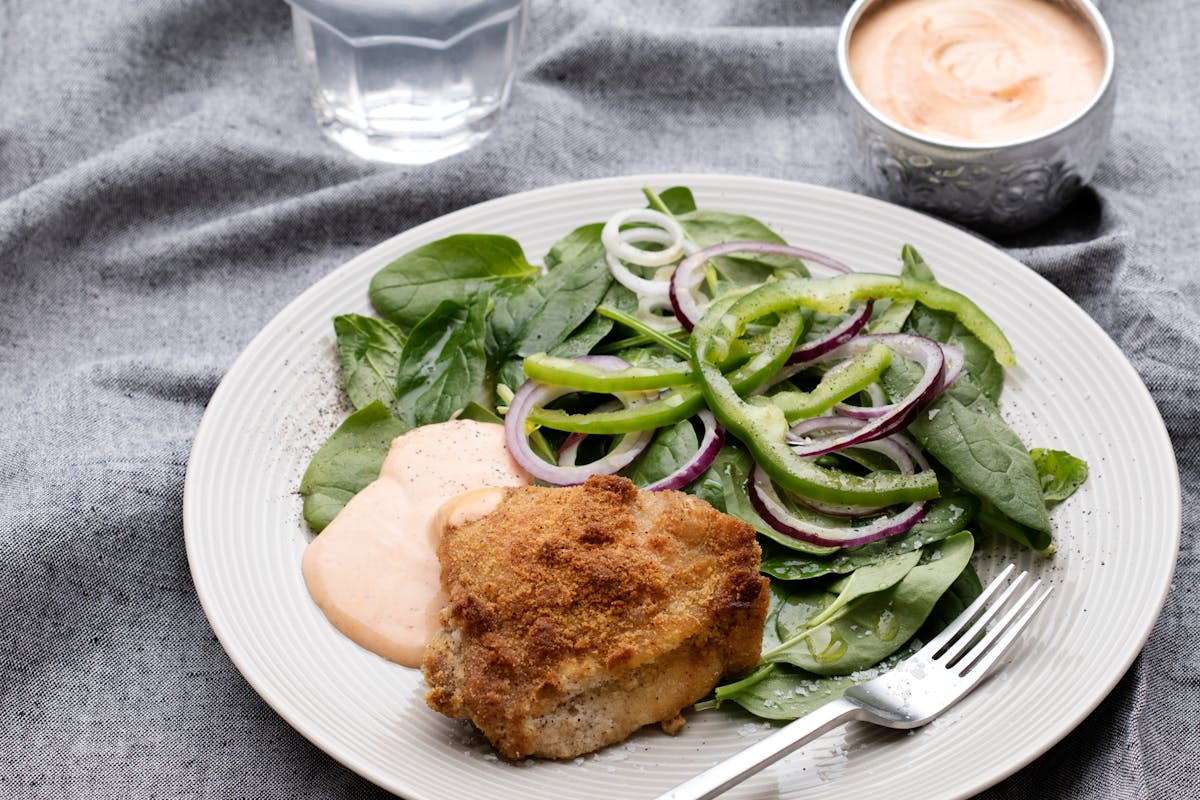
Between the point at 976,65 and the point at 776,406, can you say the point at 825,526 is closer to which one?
the point at 776,406

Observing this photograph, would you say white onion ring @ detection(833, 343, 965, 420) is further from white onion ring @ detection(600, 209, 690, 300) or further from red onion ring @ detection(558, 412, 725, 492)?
white onion ring @ detection(600, 209, 690, 300)

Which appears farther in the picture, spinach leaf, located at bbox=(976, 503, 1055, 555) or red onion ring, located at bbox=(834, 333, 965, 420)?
red onion ring, located at bbox=(834, 333, 965, 420)

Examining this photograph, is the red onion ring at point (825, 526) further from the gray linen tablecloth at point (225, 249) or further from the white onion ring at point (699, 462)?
the gray linen tablecloth at point (225, 249)

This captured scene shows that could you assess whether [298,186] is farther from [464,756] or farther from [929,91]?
[464,756]

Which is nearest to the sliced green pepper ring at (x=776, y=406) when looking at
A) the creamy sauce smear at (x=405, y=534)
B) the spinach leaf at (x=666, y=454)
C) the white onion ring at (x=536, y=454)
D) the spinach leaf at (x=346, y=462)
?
the spinach leaf at (x=666, y=454)

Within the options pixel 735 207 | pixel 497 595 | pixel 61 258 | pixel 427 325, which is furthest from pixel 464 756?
pixel 61 258

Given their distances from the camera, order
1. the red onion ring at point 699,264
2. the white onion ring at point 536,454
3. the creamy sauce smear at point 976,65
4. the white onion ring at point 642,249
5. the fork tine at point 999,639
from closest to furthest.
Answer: the fork tine at point 999,639, the white onion ring at point 536,454, the red onion ring at point 699,264, the white onion ring at point 642,249, the creamy sauce smear at point 976,65

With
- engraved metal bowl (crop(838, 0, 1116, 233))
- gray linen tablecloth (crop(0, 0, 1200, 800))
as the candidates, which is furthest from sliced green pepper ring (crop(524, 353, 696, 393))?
engraved metal bowl (crop(838, 0, 1116, 233))

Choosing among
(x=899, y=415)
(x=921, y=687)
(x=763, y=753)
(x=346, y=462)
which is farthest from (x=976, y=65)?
(x=763, y=753)
